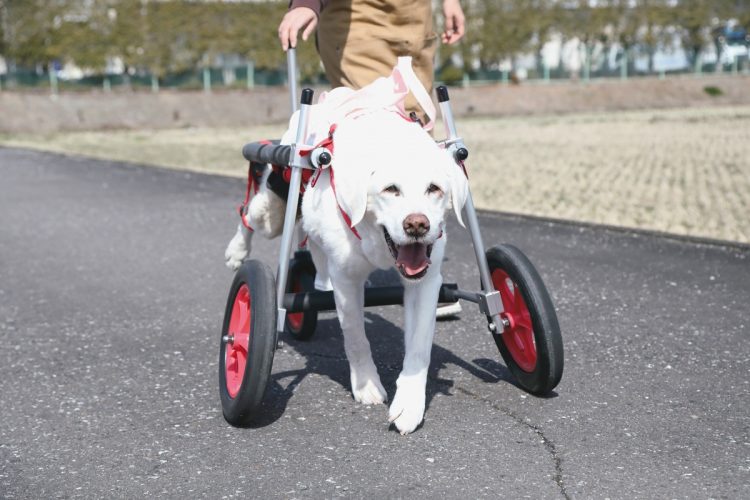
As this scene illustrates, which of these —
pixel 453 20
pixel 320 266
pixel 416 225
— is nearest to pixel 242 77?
pixel 453 20

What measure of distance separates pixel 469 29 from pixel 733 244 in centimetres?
4603

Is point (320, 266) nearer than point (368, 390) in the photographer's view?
No

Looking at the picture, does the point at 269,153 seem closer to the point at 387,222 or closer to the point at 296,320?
the point at 387,222

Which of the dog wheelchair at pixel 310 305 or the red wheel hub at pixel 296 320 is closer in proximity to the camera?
the dog wheelchair at pixel 310 305

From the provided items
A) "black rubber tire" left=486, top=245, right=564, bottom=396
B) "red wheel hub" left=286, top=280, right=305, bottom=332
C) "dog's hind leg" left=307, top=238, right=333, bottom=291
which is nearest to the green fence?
"red wheel hub" left=286, top=280, right=305, bottom=332

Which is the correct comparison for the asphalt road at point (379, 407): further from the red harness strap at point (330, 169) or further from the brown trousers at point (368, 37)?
the brown trousers at point (368, 37)

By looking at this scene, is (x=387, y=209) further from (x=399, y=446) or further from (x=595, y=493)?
(x=595, y=493)

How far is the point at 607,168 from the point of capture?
14797mm

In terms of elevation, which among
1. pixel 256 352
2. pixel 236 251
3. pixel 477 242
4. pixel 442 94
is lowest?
pixel 256 352

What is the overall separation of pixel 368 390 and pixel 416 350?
1.28ft

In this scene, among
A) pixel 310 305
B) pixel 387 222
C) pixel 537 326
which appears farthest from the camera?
pixel 310 305

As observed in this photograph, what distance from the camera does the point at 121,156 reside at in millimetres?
20172

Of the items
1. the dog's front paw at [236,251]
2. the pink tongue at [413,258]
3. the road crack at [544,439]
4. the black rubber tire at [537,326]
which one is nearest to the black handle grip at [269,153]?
the dog's front paw at [236,251]

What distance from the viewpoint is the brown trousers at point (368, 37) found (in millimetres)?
5059
